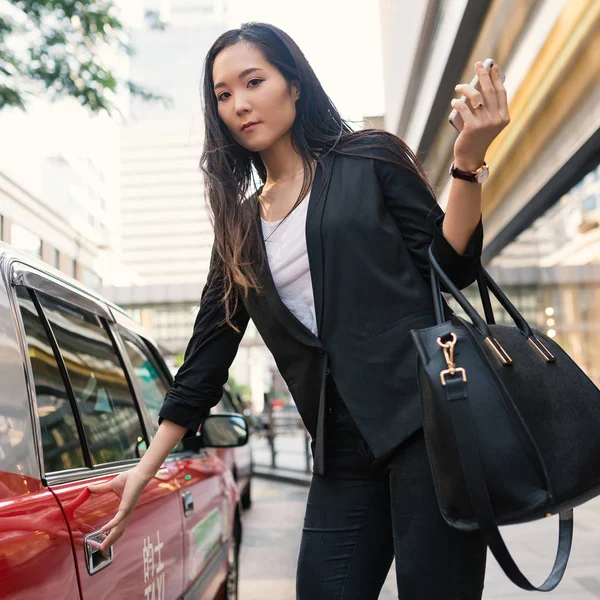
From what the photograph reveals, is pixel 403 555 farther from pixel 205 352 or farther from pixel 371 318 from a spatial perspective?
pixel 205 352

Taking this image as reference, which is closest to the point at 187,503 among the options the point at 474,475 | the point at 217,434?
the point at 217,434

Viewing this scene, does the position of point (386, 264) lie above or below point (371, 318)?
above

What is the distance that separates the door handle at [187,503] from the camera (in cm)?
285

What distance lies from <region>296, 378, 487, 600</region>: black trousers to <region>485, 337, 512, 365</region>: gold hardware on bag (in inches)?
10.2

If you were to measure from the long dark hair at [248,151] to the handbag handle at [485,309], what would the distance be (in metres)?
0.26

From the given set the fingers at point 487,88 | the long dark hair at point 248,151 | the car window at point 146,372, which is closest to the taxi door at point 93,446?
the car window at point 146,372

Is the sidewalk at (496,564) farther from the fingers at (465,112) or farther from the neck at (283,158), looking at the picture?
the fingers at (465,112)

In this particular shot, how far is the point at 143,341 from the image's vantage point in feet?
11.4

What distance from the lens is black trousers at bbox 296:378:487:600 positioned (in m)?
1.55

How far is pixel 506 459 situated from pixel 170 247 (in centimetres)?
15294

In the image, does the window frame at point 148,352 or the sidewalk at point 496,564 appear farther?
the sidewalk at point 496,564

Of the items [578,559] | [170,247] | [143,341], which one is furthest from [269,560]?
[170,247]

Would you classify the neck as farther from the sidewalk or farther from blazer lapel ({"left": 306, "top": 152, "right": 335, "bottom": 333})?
the sidewalk

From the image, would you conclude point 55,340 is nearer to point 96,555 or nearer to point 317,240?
point 96,555
